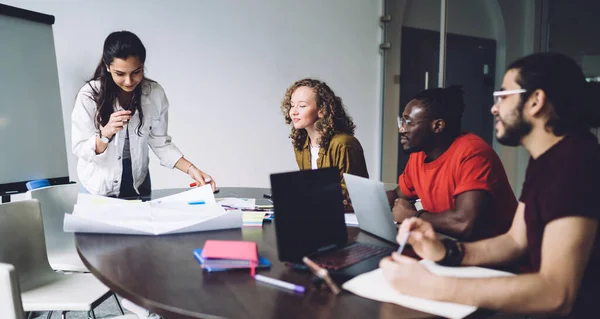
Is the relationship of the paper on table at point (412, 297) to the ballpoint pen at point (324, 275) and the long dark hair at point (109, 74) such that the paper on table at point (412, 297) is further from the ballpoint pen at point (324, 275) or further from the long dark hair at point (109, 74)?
the long dark hair at point (109, 74)

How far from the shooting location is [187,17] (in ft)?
12.6

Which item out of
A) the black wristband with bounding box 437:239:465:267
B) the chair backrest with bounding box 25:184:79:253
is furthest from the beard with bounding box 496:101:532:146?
the chair backrest with bounding box 25:184:79:253

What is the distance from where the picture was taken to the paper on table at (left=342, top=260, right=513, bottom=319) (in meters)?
0.96

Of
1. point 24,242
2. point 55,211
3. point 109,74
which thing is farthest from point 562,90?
point 55,211

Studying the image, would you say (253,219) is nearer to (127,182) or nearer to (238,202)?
(238,202)

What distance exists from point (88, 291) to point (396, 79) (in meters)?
3.74

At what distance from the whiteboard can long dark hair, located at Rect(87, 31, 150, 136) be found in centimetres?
65

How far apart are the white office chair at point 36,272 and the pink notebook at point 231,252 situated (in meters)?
0.84

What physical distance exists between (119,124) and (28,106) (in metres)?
1.04

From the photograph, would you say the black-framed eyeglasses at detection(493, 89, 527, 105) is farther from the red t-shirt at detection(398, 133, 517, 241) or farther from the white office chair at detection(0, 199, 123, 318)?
the white office chair at detection(0, 199, 123, 318)

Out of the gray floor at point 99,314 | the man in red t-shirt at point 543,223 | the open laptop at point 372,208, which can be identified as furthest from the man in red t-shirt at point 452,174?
the gray floor at point 99,314

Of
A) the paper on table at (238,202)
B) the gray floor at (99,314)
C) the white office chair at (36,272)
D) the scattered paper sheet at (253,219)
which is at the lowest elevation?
the gray floor at (99,314)

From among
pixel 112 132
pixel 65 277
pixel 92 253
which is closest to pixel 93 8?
pixel 112 132

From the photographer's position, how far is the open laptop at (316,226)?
3.87 ft
